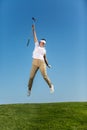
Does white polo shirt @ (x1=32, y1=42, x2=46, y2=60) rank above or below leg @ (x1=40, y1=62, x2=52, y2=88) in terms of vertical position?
above

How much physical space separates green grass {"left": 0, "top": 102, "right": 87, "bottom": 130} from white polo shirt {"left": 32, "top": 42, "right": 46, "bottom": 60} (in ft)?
0.85

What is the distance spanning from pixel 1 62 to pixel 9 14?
253mm

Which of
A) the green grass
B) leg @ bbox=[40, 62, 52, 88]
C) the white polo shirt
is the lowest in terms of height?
the green grass

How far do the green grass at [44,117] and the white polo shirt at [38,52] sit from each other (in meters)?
0.26

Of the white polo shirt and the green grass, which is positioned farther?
the green grass

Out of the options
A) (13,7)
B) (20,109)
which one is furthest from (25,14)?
(20,109)

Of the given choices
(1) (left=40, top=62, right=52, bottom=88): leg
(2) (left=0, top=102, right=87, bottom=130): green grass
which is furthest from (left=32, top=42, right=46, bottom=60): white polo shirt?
(2) (left=0, top=102, right=87, bottom=130): green grass

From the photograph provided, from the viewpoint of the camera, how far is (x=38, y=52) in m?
3.19

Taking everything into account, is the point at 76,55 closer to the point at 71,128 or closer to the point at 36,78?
the point at 36,78

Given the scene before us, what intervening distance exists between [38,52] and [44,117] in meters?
0.47

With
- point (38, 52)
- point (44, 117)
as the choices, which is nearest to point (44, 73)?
point (38, 52)

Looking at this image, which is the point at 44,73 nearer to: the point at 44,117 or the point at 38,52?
the point at 38,52

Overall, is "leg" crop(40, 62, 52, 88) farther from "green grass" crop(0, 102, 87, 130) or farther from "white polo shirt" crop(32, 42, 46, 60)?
"green grass" crop(0, 102, 87, 130)

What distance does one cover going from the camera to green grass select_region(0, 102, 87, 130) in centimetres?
333
